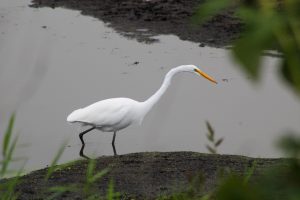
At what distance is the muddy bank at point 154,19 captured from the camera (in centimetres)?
967

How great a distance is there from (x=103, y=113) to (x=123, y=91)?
1704 millimetres

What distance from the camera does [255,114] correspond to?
7.37m

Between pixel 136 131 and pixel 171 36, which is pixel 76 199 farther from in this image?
pixel 171 36

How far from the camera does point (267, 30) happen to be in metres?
0.54

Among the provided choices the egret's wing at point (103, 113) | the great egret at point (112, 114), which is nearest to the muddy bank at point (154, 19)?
the great egret at point (112, 114)

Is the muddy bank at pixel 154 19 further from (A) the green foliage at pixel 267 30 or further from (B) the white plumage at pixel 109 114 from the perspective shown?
(A) the green foliage at pixel 267 30

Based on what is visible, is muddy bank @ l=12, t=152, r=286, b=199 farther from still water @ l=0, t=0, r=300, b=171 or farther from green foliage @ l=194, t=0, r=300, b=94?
green foliage @ l=194, t=0, r=300, b=94

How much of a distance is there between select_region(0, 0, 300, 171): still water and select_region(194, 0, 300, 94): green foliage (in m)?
5.04

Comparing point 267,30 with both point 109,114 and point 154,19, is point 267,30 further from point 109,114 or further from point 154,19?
point 154,19

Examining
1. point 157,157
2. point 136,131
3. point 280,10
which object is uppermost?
point 280,10

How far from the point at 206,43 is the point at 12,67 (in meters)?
2.48

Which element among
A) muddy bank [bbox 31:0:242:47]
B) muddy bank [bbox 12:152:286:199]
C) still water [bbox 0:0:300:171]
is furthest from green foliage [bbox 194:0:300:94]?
muddy bank [bbox 31:0:242:47]

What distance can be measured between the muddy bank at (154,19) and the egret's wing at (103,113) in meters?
3.18

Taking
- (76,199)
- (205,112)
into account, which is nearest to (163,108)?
(205,112)
